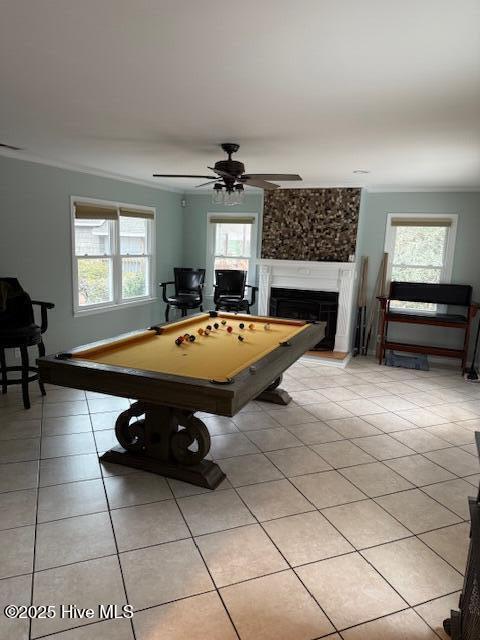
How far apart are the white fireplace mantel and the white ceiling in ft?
7.29

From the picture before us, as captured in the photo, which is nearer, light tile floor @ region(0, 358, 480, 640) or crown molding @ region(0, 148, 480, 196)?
light tile floor @ region(0, 358, 480, 640)

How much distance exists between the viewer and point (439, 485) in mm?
2939

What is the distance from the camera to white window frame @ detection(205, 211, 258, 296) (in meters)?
6.92

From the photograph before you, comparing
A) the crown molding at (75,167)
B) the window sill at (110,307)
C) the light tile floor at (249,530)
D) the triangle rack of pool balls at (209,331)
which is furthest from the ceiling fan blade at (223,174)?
the window sill at (110,307)

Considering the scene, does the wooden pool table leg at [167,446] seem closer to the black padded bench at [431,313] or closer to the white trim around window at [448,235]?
the black padded bench at [431,313]

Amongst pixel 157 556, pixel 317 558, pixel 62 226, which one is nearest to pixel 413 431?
pixel 317 558

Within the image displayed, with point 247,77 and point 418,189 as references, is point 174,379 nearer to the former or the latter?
point 247,77

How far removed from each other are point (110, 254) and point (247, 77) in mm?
4166

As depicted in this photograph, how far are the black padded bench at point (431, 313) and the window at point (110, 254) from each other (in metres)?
3.64

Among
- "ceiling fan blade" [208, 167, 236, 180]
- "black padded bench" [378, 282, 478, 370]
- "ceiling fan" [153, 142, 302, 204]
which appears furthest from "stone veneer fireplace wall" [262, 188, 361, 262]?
"ceiling fan blade" [208, 167, 236, 180]

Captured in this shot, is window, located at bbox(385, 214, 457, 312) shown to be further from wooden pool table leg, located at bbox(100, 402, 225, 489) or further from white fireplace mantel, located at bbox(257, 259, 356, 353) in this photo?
wooden pool table leg, located at bbox(100, 402, 225, 489)

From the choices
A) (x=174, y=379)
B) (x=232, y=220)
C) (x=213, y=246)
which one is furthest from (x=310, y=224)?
(x=174, y=379)

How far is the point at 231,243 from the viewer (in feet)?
23.5

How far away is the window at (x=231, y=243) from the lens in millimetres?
6992
